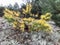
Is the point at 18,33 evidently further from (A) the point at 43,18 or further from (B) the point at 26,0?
(B) the point at 26,0

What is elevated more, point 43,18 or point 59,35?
point 43,18

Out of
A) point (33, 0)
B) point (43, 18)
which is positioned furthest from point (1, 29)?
point (33, 0)

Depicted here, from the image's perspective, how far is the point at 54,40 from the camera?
7.06 meters

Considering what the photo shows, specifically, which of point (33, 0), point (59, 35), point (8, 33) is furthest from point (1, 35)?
point (33, 0)

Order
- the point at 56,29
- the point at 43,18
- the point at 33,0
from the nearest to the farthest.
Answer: the point at 43,18 → the point at 56,29 → the point at 33,0

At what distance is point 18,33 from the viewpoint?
7250mm

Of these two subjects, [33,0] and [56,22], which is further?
[33,0]

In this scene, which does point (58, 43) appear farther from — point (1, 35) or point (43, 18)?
point (1, 35)

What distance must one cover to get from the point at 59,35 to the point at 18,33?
1361 millimetres

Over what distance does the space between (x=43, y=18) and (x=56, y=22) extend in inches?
70.7

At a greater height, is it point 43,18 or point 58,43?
point 43,18

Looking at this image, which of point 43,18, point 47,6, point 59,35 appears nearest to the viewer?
point 43,18

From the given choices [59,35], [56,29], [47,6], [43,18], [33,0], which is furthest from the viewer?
[33,0]

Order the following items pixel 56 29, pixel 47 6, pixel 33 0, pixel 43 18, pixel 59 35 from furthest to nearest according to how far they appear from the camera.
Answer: pixel 33 0
pixel 47 6
pixel 56 29
pixel 59 35
pixel 43 18
